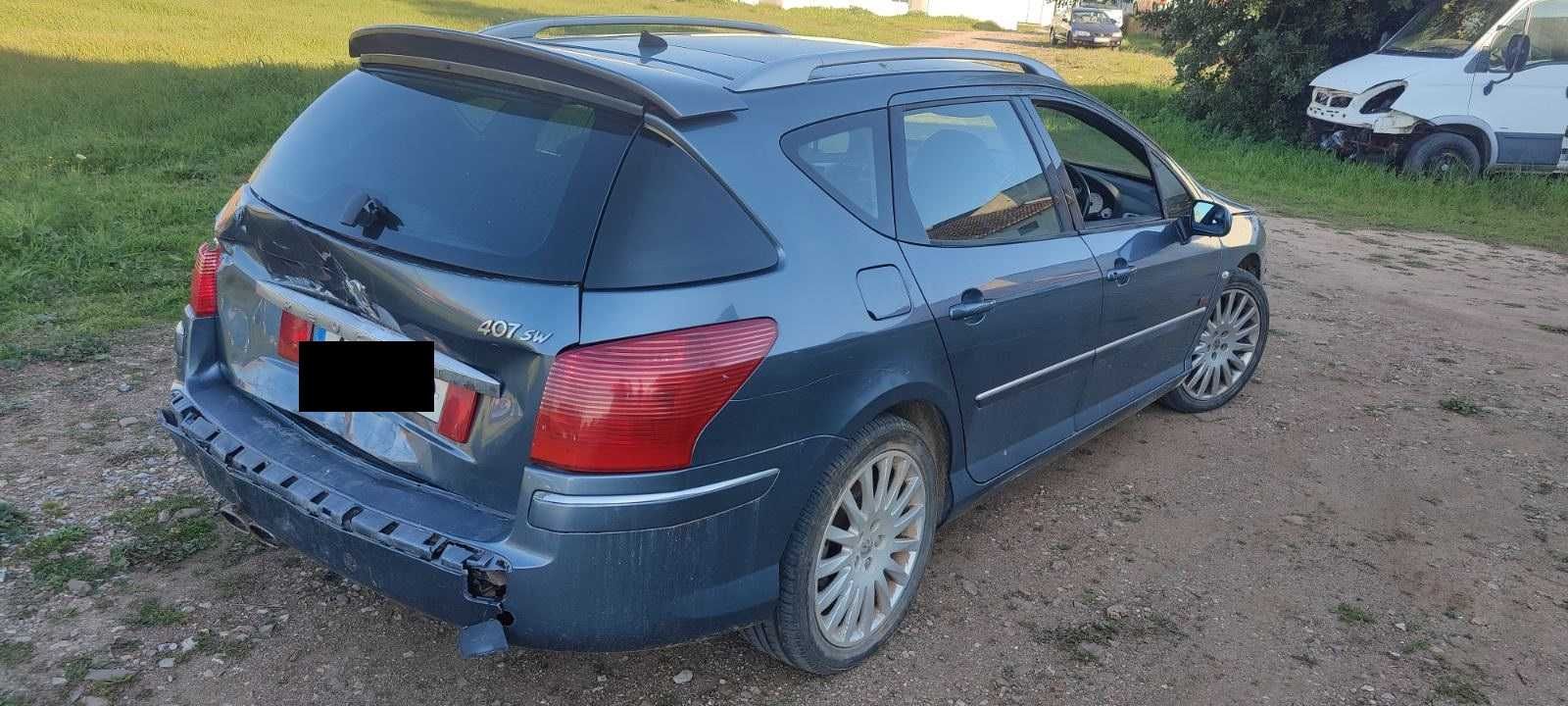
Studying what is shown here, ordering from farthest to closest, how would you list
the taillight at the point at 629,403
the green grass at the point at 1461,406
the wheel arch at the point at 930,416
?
1. the green grass at the point at 1461,406
2. the wheel arch at the point at 930,416
3. the taillight at the point at 629,403

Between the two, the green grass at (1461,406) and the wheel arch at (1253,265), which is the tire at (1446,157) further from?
the wheel arch at (1253,265)

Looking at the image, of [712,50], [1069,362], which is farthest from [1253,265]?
[712,50]

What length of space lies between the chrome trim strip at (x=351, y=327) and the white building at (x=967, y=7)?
47906 millimetres

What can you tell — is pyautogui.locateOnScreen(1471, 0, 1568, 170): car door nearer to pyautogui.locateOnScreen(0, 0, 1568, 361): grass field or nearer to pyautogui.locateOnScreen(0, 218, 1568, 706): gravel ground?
pyautogui.locateOnScreen(0, 0, 1568, 361): grass field

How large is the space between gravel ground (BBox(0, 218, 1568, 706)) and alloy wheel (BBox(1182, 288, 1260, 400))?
0.56 feet

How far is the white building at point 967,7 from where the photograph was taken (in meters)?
51.7

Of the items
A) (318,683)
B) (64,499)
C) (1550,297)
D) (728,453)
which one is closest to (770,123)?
Answer: (728,453)

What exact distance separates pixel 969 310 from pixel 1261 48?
12129 mm

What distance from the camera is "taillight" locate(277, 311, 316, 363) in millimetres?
2670

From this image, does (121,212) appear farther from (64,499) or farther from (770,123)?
(770,123)

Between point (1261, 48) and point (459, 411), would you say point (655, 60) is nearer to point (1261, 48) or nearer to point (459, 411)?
point (459, 411)

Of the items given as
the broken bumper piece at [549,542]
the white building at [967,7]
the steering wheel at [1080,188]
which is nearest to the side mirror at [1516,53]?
the steering wheel at [1080,188]

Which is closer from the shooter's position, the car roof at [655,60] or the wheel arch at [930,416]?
the car roof at [655,60]

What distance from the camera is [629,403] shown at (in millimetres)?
2307
